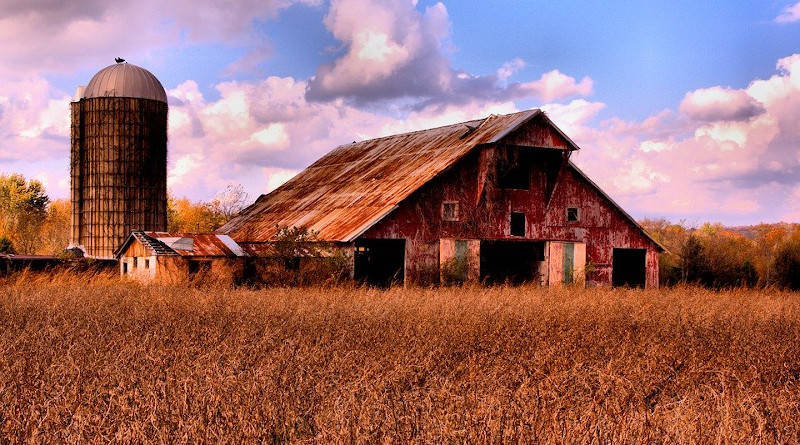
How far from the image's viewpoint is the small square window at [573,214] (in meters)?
25.9

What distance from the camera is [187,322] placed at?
10.5 meters

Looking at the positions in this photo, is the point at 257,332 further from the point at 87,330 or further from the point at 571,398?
the point at 571,398

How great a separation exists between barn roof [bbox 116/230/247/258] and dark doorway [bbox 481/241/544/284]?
7894mm

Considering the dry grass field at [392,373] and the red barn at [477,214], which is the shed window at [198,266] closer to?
the red barn at [477,214]

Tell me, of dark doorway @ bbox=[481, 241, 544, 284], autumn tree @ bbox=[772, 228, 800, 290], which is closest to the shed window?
dark doorway @ bbox=[481, 241, 544, 284]

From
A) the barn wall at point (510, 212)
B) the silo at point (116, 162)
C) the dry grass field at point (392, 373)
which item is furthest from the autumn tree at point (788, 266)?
the silo at point (116, 162)

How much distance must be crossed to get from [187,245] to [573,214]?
38.3ft

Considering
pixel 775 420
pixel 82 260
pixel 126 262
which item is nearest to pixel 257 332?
pixel 775 420

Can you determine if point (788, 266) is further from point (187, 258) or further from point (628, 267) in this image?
point (187, 258)

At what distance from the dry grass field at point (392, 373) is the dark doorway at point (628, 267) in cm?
1532

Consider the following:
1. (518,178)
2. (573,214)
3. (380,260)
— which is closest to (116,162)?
(380,260)

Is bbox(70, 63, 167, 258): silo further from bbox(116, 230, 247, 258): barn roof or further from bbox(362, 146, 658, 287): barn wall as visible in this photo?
bbox(362, 146, 658, 287): barn wall

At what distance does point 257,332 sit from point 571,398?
480 centimetres

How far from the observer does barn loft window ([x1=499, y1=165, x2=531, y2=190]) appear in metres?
25.3
